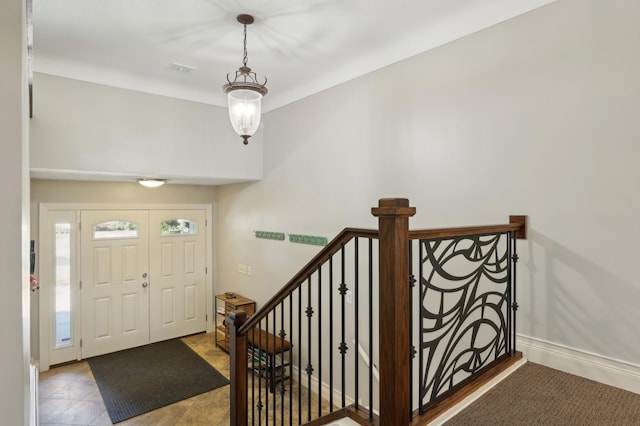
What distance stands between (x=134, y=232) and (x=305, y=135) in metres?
3.15

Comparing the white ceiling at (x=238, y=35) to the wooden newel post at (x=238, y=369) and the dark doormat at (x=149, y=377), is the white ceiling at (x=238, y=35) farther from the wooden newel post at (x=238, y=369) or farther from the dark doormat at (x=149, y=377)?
the dark doormat at (x=149, y=377)

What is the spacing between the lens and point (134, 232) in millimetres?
5445

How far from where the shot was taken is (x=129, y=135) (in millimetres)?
3934

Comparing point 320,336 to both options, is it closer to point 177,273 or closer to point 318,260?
point 318,260

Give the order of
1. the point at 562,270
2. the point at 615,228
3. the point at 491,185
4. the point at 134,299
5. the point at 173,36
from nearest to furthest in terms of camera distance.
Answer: the point at 615,228 < the point at 562,270 < the point at 491,185 < the point at 173,36 < the point at 134,299

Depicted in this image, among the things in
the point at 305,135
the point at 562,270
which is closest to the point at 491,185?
the point at 562,270

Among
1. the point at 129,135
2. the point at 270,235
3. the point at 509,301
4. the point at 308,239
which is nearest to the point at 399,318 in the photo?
the point at 509,301

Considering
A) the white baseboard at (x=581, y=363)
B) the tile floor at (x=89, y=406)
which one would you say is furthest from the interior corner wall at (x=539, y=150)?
the tile floor at (x=89, y=406)

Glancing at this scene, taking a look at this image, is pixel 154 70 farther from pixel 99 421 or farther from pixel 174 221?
pixel 99 421

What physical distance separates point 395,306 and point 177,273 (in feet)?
16.8

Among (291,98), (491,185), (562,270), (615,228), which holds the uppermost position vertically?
(291,98)

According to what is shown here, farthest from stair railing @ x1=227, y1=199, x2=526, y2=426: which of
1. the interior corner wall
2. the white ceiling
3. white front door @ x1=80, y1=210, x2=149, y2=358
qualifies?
white front door @ x1=80, y1=210, x2=149, y2=358

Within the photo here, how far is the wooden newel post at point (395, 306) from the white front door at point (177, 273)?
4.98m

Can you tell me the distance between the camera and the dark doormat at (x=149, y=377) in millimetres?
3918
